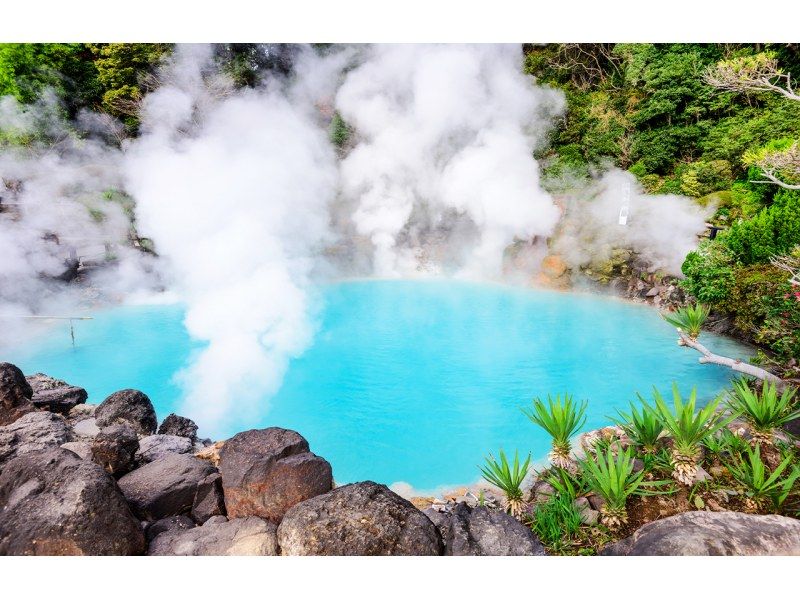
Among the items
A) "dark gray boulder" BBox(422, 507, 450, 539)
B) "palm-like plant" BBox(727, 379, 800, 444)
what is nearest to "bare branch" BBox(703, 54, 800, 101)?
"palm-like plant" BBox(727, 379, 800, 444)

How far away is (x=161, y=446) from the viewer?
10.9ft

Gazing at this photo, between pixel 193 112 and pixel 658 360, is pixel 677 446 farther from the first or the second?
pixel 193 112

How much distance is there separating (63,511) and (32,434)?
1.70 m

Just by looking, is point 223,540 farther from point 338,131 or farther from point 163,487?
point 338,131

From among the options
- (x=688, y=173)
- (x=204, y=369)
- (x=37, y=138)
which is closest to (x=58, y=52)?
(x=37, y=138)

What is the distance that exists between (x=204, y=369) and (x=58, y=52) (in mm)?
4238

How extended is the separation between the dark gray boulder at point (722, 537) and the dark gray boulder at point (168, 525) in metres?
2.36

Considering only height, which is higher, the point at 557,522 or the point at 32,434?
the point at 32,434

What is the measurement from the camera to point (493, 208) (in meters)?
9.52

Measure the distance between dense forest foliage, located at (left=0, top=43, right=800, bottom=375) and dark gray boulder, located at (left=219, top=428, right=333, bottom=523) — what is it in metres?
3.24

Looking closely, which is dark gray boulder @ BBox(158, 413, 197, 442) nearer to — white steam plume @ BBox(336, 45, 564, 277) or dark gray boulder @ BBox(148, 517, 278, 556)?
dark gray boulder @ BBox(148, 517, 278, 556)

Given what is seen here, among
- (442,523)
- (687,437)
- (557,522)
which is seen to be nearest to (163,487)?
(442,523)

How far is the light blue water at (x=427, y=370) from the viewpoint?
3.79 meters
